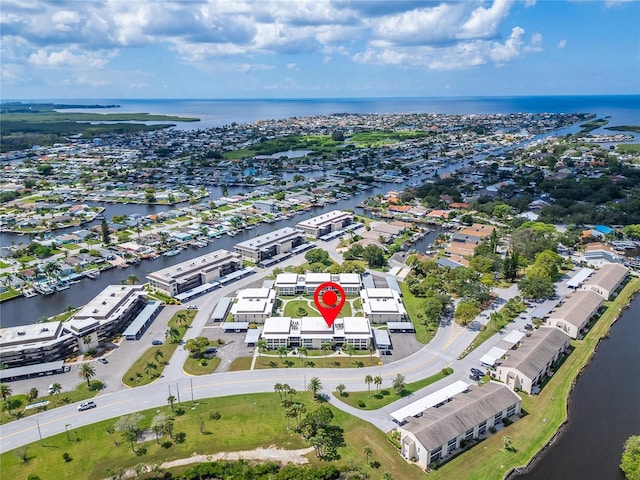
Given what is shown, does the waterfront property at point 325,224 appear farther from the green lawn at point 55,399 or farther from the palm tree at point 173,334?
the green lawn at point 55,399

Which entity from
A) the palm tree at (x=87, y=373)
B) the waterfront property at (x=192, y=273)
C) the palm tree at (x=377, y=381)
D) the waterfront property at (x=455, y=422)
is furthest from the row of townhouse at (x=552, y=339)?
the waterfront property at (x=192, y=273)

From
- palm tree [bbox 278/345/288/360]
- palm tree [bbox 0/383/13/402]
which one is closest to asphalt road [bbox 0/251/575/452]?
palm tree [bbox 278/345/288/360]

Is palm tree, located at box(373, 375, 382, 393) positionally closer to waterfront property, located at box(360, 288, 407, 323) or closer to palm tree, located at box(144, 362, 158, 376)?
waterfront property, located at box(360, 288, 407, 323)

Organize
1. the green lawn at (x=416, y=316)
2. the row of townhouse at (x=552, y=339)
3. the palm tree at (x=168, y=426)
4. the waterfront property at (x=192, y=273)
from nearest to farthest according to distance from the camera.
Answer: the palm tree at (x=168, y=426), the row of townhouse at (x=552, y=339), the green lawn at (x=416, y=316), the waterfront property at (x=192, y=273)

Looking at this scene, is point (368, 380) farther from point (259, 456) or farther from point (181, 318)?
point (181, 318)

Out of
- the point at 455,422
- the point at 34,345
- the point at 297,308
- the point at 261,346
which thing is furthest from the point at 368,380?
the point at 34,345

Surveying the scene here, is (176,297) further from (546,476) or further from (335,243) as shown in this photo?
(546,476)

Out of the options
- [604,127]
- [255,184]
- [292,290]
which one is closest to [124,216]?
[255,184]
